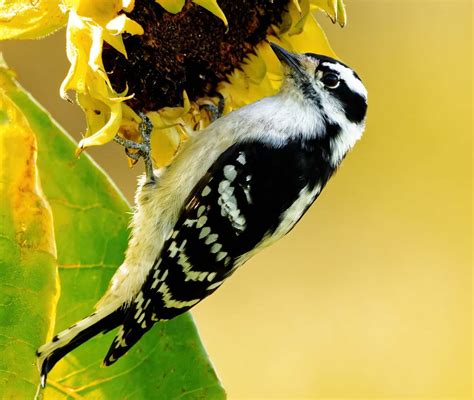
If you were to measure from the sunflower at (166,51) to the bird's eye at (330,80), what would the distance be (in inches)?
4.3

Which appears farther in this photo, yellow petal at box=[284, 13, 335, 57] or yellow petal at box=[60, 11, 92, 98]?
yellow petal at box=[284, 13, 335, 57]

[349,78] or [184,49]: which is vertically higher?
[184,49]

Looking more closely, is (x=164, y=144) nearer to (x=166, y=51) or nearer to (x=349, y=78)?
(x=166, y=51)

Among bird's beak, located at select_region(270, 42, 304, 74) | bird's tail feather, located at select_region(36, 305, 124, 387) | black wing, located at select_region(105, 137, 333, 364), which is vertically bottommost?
black wing, located at select_region(105, 137, 333, 364)

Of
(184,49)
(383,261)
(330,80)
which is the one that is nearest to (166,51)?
(184,49)

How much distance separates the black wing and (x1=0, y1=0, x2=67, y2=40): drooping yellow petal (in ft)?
2.09

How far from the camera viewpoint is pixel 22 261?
5.07 ft

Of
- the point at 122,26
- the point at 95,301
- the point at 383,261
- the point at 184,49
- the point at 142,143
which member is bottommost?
the point at 383,261

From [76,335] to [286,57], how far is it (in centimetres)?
67

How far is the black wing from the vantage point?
212cm

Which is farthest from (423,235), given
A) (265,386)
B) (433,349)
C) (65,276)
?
(65,276)

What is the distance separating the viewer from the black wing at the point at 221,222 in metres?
2.12

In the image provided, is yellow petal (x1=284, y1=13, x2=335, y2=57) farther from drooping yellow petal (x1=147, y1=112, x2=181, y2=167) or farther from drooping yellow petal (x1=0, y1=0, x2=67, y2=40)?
drooping yellow petal (x1=0, y1=0, x2=67, y2=40)

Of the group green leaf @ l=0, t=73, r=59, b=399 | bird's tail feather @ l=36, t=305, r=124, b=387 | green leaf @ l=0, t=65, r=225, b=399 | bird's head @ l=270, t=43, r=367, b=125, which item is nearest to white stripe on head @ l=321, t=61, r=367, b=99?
bird's head @ l=270, t=43, r=367, b=125
